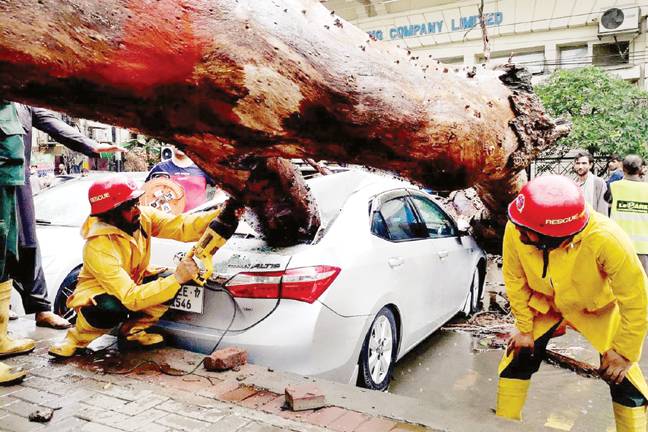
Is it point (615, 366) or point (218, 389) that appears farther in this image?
point (218, 389)

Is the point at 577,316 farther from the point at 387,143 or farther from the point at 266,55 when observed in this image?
the point at 266,55

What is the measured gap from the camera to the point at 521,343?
309 cm

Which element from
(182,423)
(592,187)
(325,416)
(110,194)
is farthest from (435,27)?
(182,423)

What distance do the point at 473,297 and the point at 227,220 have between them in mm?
3743

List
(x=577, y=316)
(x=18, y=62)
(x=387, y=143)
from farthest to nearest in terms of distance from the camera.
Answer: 1. (x=577, y=316)
2. (x=387, y=143)
3. (x=18, y=62)

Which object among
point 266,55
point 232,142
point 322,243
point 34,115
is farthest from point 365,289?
point 34,115

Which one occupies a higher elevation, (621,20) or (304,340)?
(621,20)

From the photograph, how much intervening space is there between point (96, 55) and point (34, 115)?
3581mm

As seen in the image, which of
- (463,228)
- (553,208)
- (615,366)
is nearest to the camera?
(553,208)

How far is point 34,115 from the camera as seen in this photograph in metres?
4.44

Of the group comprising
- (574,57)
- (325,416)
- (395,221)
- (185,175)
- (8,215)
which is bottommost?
(325,416)

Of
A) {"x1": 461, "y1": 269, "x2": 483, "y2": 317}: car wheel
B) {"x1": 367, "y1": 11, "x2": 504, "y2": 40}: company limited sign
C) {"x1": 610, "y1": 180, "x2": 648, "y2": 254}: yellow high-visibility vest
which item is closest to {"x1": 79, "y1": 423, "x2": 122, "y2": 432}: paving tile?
{"x1": 461, "y1": 269, "x2": 483, "y2": 317}: car wheel

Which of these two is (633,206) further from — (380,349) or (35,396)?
(35,396)

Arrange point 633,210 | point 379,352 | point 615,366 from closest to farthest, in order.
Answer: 1. point 615,366
2. point 379,352
3. point 633,210
